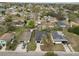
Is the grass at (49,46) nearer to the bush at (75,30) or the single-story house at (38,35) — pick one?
the single-story house at (38,35)

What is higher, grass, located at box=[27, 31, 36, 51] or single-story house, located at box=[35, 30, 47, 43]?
single-story house, located at box=[35, 30, 47, 43]

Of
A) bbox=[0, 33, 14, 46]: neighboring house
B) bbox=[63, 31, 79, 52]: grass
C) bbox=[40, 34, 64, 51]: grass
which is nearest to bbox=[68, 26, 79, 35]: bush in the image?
bbox=[63, 31, 79, 52]: grass

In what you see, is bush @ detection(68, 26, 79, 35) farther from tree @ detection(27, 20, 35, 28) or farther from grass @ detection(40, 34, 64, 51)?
tree @ detection(27, 20, 35, 28)

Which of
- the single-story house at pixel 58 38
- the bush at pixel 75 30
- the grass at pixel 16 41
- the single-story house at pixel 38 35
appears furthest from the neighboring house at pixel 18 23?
the bush at pixel 75 30

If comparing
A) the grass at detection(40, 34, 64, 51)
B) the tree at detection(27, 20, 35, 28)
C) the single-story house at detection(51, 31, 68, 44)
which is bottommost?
the grass at detection(40, 34, 64, 51)

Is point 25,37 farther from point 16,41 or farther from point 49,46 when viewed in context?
point 49,46

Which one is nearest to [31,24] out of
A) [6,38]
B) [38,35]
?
[38,35]
